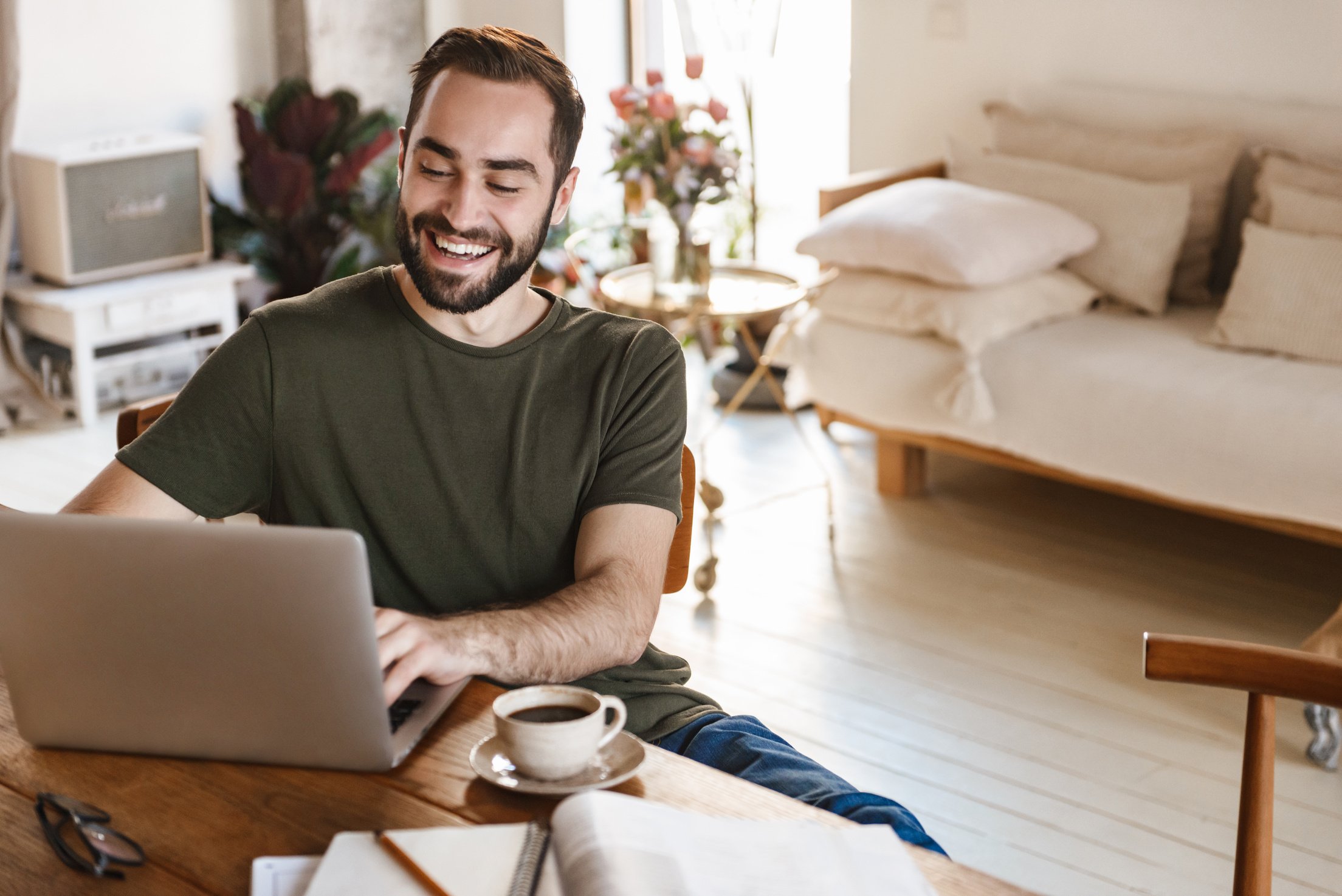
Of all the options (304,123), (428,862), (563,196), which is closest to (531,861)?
(428,862)

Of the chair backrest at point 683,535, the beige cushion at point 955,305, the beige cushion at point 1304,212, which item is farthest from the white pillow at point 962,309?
the chair backrest at point 683,535

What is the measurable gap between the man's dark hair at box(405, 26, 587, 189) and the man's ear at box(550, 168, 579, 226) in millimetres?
14

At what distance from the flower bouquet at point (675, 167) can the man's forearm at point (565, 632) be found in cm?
190

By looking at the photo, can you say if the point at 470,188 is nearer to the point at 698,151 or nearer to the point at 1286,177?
the point at 698,151

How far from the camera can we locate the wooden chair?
119 centimetres

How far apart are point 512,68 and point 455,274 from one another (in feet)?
0.80

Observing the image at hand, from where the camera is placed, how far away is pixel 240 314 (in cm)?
507

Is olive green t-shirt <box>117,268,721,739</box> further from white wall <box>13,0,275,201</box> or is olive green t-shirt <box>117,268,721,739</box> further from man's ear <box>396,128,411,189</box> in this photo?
white wall <box>13,0,275,201</box>

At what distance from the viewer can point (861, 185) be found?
3.80m

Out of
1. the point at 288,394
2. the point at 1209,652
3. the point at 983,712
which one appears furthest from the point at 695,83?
the point at 1209,652

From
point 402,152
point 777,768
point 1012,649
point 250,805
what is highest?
point 402,152

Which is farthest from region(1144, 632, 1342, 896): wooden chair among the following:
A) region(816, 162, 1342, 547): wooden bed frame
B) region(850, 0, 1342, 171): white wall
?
region(850, 0, 1342, 171): white wall

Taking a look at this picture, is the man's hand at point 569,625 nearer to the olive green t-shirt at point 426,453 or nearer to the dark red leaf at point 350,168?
the olive green t-shirt at point 426,453

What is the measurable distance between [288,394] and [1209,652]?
37.8 inches
